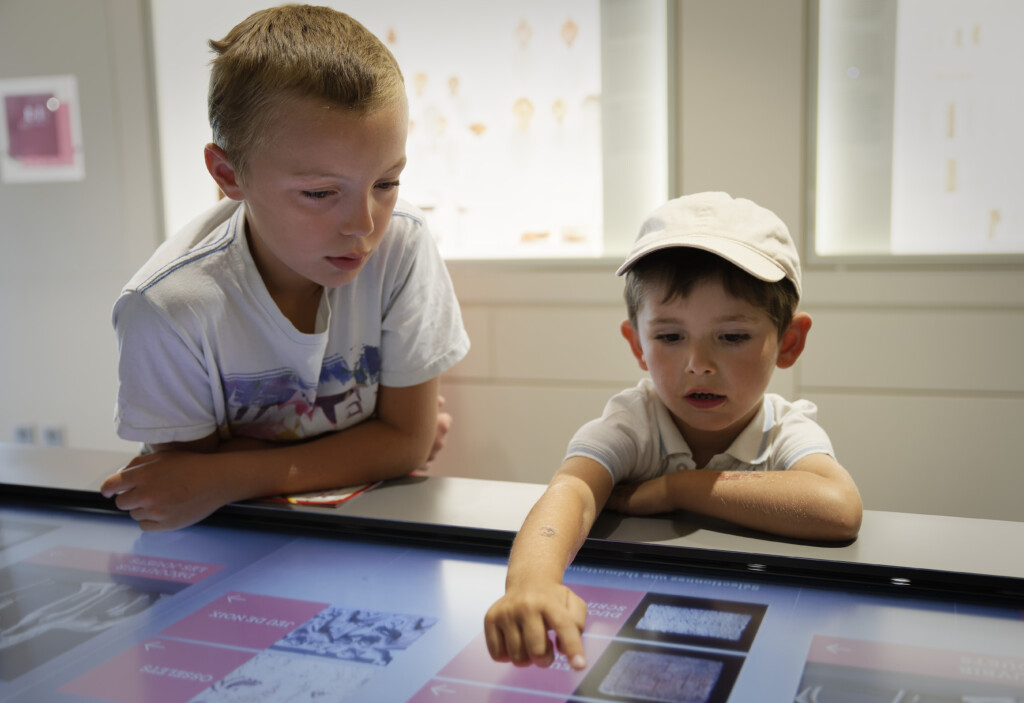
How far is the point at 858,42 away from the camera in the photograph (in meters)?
2.52

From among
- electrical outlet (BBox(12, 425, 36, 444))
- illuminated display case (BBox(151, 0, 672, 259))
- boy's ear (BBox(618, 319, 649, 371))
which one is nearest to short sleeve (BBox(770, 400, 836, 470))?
boy's ear (BBox(618, 319, 649, 371))

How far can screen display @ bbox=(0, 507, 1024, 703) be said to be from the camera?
0.71 meters

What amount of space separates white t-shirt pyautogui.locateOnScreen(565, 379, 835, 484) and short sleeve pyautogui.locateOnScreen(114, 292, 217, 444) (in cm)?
53

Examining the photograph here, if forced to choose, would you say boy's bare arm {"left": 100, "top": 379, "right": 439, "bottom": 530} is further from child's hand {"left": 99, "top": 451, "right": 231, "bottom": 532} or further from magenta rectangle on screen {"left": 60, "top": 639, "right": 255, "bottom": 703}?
magenta rectangle on screen {"left": 60, "top": 639, "right": 255, "bottom": 703}

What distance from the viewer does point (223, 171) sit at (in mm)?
1135

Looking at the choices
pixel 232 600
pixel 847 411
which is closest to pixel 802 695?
pixel 232 600

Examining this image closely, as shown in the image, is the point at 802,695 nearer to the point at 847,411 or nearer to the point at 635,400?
the point at 635,400

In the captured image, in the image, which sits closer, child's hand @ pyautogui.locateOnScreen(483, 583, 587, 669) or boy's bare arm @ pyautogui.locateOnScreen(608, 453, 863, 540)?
child's hand @ pyautogui.locateOnScreen(483, 583, 587, 669)

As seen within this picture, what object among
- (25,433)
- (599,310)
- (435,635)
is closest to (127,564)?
(435,635)

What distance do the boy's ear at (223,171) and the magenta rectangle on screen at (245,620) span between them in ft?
1.71

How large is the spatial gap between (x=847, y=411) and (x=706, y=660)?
2080 mm

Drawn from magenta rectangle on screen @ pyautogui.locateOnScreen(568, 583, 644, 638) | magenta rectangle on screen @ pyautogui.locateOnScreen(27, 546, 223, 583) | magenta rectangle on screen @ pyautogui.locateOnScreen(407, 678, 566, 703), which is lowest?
magenta rectangle on screen @ pyautogui.locateOnScreen(27, 546, 223, 583)

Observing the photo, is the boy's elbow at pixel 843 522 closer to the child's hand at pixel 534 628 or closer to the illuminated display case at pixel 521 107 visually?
the child's hand at pixel 534 628

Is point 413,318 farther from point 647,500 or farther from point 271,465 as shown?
point 647,500
